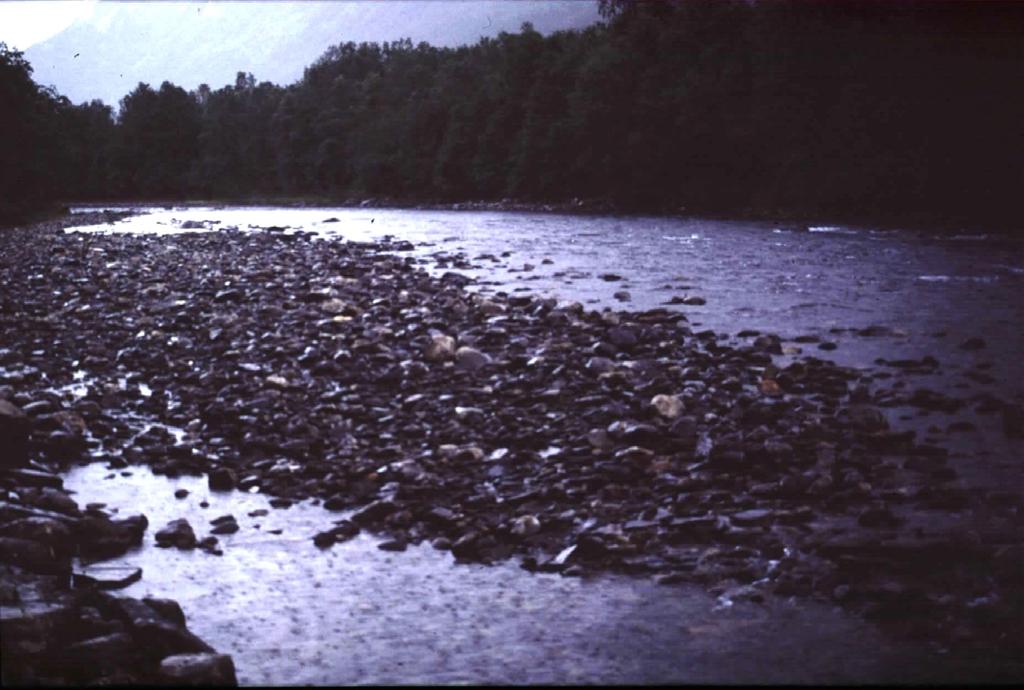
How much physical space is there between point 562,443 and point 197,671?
4.97m

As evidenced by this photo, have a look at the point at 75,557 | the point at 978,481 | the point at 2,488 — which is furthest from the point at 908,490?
the point at 2,488

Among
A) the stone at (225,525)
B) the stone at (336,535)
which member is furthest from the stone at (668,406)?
the stone at (225,525)

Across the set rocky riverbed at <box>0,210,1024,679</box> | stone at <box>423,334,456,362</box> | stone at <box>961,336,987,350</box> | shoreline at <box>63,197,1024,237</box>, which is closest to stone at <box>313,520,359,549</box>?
rocky riverbed at <box>0,210,1024,679</box>

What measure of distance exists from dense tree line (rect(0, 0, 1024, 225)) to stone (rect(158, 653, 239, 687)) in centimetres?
4030

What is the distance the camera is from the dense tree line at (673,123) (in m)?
46.5

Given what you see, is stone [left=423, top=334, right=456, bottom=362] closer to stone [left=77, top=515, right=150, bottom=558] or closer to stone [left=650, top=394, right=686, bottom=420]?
stone [left=650, top=394, right=686, bottom=420]

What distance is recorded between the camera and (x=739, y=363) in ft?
43.9

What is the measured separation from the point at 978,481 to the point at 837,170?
4726 cm

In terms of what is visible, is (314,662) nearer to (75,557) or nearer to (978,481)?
(75,557)

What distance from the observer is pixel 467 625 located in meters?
6.41

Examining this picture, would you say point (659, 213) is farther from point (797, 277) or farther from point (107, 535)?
point (107, 535)

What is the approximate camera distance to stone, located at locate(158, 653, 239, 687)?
5340 mm

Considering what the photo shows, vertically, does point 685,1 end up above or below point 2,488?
above

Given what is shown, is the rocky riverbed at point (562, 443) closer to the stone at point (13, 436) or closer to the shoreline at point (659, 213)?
→ the stone at point (13, 436)
